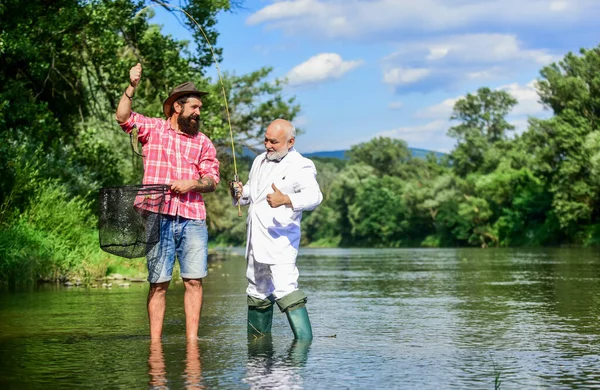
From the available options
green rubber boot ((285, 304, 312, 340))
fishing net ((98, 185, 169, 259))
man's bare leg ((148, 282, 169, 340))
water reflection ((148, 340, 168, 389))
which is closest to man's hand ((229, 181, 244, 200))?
fishing net ((98, 185, 169, 259))

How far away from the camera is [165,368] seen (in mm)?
6367

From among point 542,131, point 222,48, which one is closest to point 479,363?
point 222,48

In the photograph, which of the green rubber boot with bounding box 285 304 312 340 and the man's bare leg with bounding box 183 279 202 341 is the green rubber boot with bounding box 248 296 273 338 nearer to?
the green rubber boot with bounding box 285 304 312 340

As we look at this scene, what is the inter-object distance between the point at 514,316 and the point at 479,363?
399 centimetres

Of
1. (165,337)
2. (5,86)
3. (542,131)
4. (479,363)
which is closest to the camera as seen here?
(479,363)

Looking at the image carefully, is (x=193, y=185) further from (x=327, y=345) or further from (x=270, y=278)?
(x=327, y=345)

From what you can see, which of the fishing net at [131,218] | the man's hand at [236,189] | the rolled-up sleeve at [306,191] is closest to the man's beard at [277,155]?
the rolled-up sleeve at [306,191]

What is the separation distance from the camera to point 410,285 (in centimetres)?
1761

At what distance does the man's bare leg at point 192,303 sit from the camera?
7.98 m

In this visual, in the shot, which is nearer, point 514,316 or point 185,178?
point 185,178

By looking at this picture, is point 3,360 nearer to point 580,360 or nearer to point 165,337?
point 165,337

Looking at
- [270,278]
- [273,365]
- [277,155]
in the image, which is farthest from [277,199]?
[273,365]

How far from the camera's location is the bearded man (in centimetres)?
788

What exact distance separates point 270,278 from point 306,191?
87 centimetres
